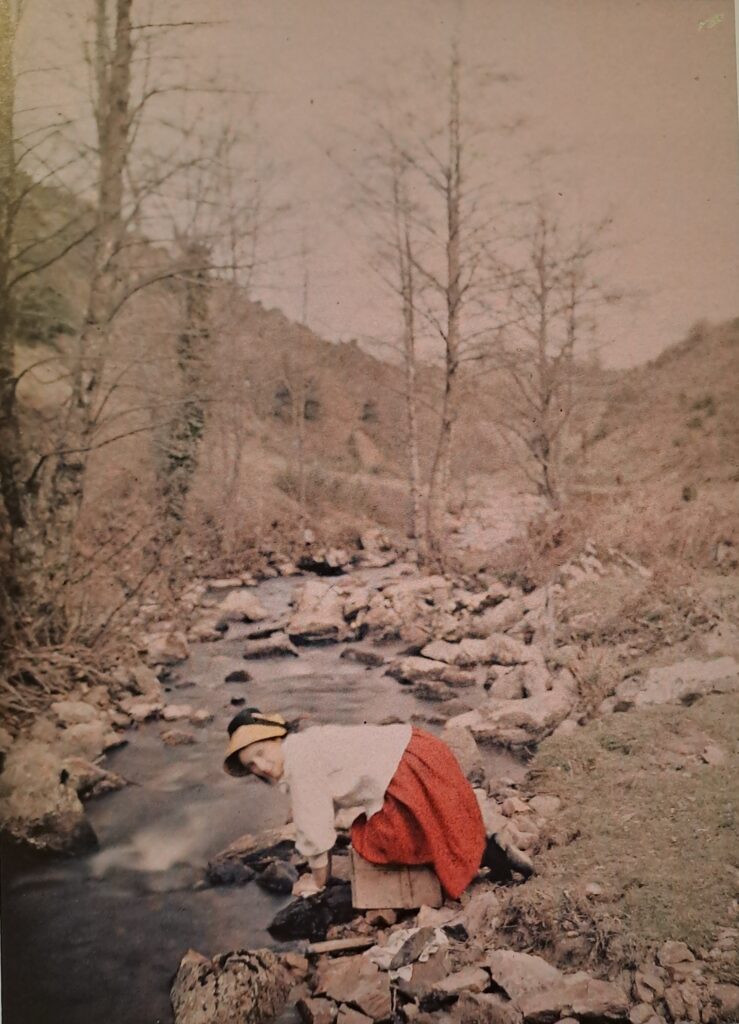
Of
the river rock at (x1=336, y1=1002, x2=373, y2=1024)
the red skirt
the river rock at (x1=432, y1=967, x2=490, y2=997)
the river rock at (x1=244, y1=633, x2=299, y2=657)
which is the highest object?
the river rock at (x1=244, y1=633, x2=299, y2=657)

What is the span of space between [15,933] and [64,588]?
3.82ft

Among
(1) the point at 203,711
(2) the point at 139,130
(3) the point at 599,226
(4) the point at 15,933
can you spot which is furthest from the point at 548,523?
(4) the point at 15,933

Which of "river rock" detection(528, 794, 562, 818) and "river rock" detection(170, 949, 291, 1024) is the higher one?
"river rock" detection(528, 794, 562, 818)

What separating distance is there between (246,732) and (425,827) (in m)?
0.70

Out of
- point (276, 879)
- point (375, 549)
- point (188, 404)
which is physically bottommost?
point (276, 879)

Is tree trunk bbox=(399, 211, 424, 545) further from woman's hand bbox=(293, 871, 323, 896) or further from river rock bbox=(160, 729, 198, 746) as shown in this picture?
woman's hand bbox=(293, 871, 323, 896)

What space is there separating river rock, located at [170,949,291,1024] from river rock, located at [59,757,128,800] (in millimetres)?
614

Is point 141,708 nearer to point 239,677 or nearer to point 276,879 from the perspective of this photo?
point 239,677

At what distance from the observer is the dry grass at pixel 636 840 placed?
92.1 inches

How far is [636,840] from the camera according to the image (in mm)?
2480

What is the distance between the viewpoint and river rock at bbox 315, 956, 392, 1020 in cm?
221

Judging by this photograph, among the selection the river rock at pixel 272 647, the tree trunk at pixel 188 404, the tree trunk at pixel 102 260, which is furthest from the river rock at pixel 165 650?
the tree trunk at pixel 102 260

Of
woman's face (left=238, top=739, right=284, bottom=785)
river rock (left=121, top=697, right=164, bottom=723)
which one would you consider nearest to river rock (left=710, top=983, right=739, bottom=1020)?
woman's face (left=238, top=739, right=284, bottom=785)

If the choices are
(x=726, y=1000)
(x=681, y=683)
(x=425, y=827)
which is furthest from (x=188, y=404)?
(x=726, y=1000)
